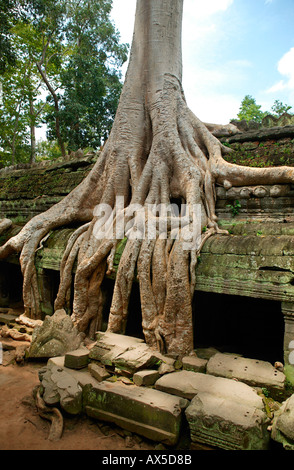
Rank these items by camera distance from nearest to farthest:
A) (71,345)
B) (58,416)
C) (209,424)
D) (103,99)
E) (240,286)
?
1. (209,424)
2. (58,416)
3. (240,286)
4. (71,345)
5. (103,99)

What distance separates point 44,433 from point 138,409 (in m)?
0.88

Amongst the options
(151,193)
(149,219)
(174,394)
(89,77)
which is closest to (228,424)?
(174,394)

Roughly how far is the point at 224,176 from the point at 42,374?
3.52m

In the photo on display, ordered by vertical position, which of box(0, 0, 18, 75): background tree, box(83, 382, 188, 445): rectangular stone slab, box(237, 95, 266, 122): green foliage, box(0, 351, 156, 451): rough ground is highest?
box(237, 95, 266, 122): green foliage

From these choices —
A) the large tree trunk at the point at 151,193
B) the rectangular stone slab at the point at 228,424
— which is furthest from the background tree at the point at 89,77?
the rectangular stone slab at the point at 228,424

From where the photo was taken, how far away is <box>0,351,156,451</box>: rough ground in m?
2.53

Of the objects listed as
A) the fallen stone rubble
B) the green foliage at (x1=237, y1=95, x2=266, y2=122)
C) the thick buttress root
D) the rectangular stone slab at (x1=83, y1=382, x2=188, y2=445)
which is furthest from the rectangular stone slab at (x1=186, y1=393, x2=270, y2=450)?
the green foliage at (x1=237, y1=95, x2=266, y2=122)

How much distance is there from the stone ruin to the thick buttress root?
0.66ft

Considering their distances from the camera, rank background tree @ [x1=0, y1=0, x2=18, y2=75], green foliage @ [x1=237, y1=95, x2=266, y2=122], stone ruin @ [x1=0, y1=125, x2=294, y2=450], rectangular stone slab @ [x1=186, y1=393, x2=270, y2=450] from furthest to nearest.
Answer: green foliage @ [x1=237, y1=95, x2=266, y2=122]
background tree @ [x1=0, y1=0, x2=18, y2=75]
stone ruin @ [x1=0, y1=125, x2=294, y2=450]
rectangular stone slab @ [x1=186, y1=393, x2=270, y2=450]

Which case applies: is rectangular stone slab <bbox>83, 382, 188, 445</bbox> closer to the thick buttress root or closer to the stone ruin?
the stone ruin

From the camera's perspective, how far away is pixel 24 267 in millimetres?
5227

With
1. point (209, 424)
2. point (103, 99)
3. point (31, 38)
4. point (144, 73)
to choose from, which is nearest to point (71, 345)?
point (209, 424)

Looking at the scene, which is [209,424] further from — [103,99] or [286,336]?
[103,99]

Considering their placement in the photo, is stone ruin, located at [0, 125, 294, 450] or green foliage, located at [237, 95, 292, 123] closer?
stone ruin, located at [0, 125, 294, 450]
